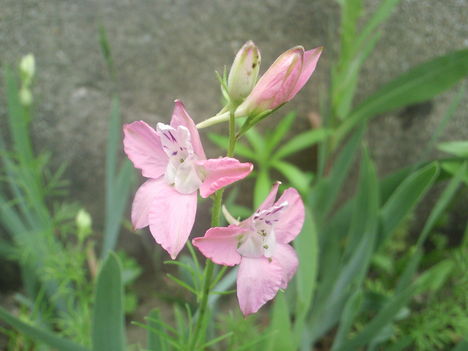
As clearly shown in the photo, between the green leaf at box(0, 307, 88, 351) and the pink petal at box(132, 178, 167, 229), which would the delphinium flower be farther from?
the green leaf at box(0, 307, 88, 351)

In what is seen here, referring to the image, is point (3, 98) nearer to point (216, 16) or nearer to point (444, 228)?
point (216, 16)

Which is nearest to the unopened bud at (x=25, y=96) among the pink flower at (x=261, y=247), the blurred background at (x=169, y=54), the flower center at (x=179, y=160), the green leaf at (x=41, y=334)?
the blurred background at (x=169, y=54)

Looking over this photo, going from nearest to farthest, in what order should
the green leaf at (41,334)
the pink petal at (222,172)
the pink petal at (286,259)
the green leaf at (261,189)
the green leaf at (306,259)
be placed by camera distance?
the pink petal at (222,172), the pink petal at (286,259), the green leaf at (41,334), the green leaf at (306,259), the green leaf at (261,189)

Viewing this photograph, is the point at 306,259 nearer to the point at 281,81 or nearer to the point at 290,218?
the point at 290,218

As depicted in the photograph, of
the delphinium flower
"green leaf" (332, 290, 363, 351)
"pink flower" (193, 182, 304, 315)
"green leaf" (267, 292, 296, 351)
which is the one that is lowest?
"green leaf" (332, 290, 363, 351)

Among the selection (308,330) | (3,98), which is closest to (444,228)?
(308,330)

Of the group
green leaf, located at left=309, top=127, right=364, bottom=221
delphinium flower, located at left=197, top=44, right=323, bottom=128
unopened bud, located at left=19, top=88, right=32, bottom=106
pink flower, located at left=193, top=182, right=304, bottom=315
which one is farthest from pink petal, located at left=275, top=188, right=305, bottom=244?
unopened bud, located at left=19, top=88, right=32, bottom=106

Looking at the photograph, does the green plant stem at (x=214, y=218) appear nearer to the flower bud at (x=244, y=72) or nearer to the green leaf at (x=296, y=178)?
the flower bud at (x=244, y=72)
